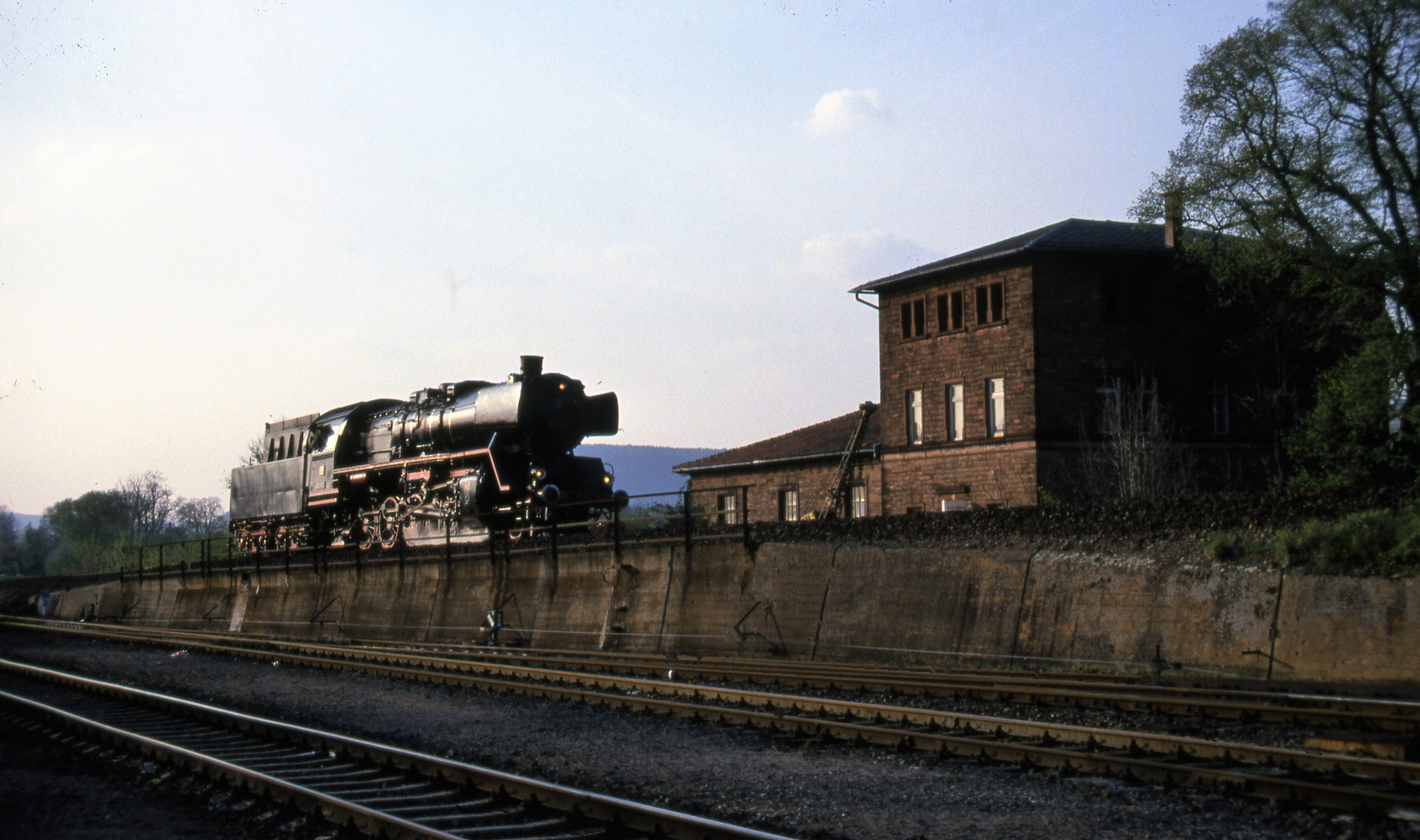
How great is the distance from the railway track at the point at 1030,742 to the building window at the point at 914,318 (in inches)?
1010

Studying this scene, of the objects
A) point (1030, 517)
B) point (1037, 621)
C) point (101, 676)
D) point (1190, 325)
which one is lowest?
point (101, 676)

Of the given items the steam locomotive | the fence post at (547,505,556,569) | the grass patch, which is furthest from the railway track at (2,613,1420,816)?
the steam locomotive

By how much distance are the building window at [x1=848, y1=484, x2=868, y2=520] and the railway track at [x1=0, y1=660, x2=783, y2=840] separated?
2879 cm

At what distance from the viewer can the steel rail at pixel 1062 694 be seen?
30.0ft

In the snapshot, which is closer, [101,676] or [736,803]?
[736,803]

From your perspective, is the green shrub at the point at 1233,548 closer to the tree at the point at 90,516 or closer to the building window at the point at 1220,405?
the building window at the point at 1220,405

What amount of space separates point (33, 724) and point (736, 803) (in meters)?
9.12

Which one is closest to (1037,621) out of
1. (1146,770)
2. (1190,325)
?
(1146,770)

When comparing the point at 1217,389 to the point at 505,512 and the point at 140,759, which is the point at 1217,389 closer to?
the point at 505,512

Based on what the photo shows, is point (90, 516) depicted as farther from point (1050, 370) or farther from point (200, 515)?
point (1050, 370)

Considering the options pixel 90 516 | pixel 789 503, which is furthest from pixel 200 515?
pixel 789 503

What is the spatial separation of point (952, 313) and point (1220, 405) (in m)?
8.48

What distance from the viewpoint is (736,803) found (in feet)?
23.8

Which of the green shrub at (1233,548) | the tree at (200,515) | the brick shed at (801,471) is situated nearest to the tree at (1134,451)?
the brick shed at (801,471)
